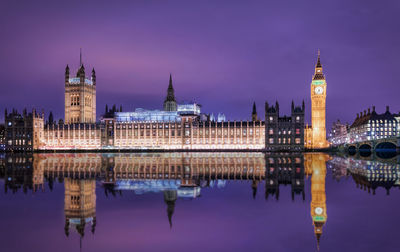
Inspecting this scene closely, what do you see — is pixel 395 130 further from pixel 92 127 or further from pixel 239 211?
pixel 239 211

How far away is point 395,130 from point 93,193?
174m

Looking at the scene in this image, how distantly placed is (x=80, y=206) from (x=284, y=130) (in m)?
114

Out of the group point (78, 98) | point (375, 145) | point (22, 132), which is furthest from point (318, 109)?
point (22, 132)

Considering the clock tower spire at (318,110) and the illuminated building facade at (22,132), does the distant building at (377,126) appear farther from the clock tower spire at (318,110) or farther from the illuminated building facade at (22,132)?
the illuminated building facade at (22,132)

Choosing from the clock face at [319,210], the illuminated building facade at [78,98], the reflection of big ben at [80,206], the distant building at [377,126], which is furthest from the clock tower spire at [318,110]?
the clock face at [319,210]

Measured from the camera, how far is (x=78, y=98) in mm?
162125

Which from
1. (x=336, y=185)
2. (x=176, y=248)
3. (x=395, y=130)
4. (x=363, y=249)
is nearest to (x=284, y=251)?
(x=363, y=249)

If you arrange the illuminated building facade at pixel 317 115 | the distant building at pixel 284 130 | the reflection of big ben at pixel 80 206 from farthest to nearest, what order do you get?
the illuminated building facade at pixel 317 115, the distant building at pixel 284 130, the reflection of big ben at pixel 80 206

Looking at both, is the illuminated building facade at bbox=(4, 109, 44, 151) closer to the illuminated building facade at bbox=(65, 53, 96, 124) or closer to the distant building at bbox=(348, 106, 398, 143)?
the illuminated building facade at bbox=(65, 53, 96, 124)

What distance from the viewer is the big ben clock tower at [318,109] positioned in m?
129

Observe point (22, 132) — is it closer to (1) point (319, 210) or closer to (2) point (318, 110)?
(2) point (318, 110)

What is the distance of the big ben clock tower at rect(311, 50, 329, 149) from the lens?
5089 inches

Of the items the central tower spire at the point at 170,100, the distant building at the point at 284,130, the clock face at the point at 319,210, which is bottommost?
the clock face at the point at 319,210

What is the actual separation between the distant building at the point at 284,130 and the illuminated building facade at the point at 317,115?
5.69 meters
